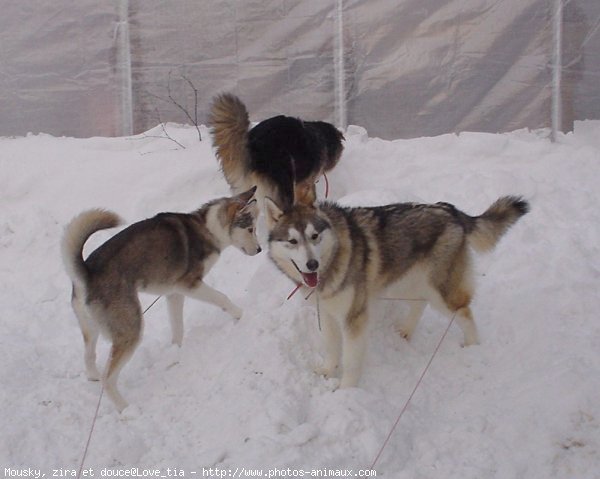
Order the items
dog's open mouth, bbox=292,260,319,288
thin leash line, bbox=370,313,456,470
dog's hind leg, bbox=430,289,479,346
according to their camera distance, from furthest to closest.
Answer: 1. dog's hind leg, bbox=430,289,479,346
2. dog's open mouth, bbox=292,260,319,288
3. thin leash line, bbox=370,313,456,470

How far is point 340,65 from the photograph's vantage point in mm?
8273

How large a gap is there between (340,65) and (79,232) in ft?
17.7

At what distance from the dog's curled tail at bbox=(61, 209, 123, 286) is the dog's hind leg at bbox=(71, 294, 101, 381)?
260 mm

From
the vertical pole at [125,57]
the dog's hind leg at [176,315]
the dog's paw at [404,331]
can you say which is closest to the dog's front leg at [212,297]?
the dog's hind leg at [176,315]

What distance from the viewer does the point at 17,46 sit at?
8539 millimetres

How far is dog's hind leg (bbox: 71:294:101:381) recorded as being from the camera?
13.1ft

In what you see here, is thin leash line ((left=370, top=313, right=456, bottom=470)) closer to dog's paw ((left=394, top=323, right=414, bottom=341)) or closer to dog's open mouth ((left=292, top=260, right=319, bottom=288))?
dog's paw ((left=394, top=323, right=414, bottom=341))

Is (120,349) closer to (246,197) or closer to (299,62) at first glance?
(246,197)

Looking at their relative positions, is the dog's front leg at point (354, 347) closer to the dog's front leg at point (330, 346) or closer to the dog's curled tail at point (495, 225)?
the dog's front leg at point (330, 346)

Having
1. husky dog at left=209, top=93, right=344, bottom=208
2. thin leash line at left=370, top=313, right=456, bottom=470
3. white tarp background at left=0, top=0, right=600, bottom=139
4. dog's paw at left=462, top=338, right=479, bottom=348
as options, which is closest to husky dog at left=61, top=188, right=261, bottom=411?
husky dog at left=209, top=93, right=344, bottom=208

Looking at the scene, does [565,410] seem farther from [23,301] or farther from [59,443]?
[23,301]

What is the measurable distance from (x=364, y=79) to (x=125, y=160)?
3.30 meters

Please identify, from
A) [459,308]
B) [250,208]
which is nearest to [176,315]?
[250,208]

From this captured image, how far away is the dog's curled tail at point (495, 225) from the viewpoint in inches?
171
